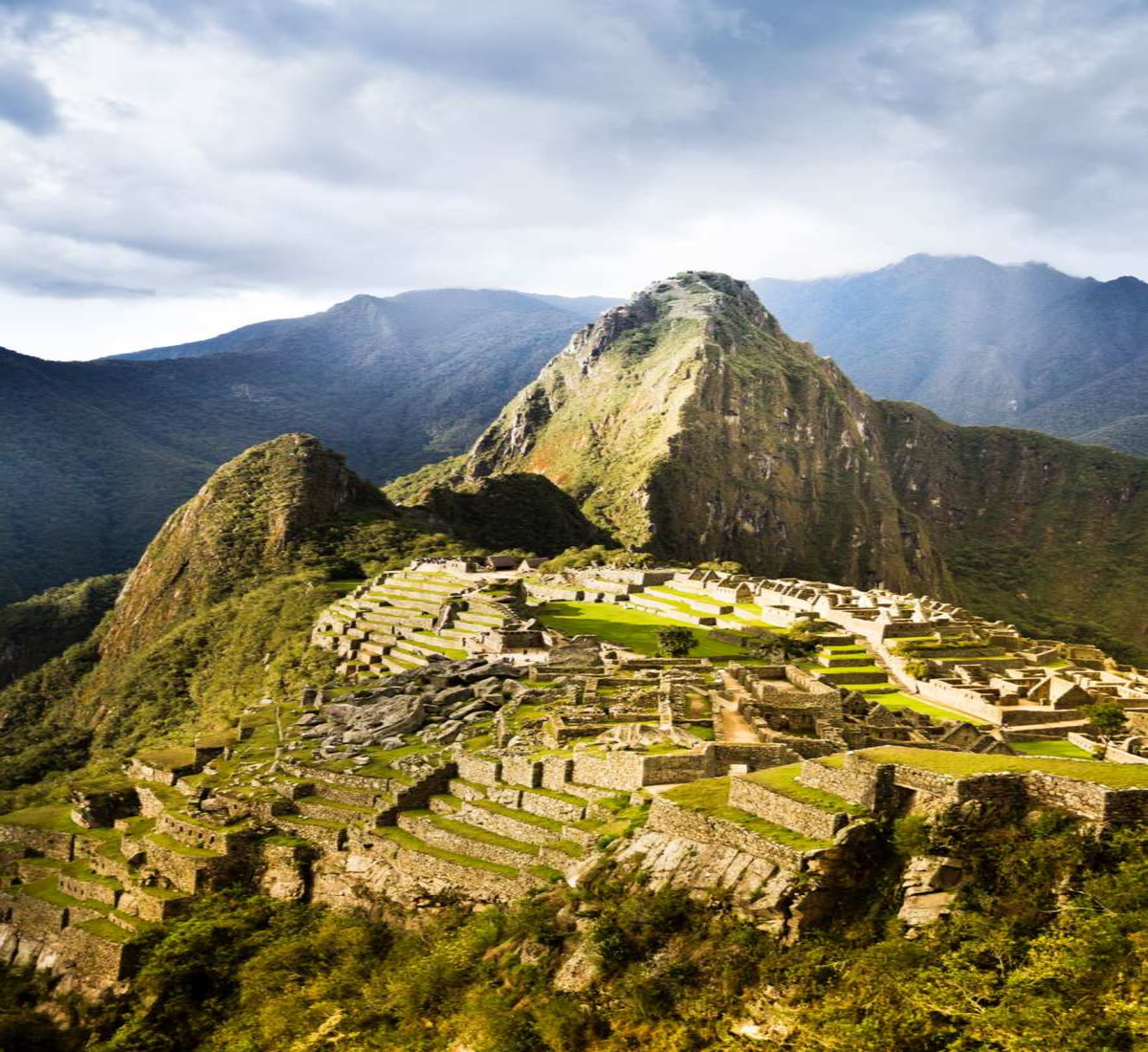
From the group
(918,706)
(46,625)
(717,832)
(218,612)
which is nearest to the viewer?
(717,832)

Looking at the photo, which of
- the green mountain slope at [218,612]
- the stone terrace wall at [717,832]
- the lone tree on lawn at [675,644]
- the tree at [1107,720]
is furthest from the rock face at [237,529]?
the stone terrace wall at [717,832]

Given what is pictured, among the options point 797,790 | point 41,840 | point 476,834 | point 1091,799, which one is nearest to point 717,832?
point 797,790

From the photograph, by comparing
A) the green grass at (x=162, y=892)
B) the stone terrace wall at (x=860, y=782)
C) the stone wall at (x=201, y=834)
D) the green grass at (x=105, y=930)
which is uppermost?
the stone terrace wall at (x=860, y=782)

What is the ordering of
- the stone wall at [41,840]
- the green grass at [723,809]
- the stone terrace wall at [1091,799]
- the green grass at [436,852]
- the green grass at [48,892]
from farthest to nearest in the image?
the stone wall at [41,840] < the green grass at [48,892] < the green grass at [436,852] < the green grass at [723,809] < the stone terrace wall at [1091,799]

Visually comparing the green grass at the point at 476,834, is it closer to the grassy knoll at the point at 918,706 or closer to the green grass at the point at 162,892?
the green grass at the point at 162,892

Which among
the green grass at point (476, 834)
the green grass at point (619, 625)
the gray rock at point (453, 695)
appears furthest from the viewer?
the green grass at point (619, 625)

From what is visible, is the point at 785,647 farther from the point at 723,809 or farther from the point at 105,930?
the point at 105,930
